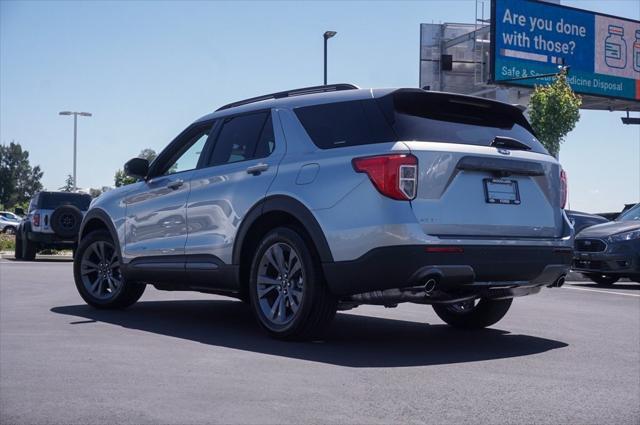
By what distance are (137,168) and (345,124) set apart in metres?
2.77

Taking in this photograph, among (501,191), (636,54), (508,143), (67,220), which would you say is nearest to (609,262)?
(508,143)

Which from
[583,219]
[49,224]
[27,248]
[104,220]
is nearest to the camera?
[104,220]

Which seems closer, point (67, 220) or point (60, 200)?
point (67, 220)

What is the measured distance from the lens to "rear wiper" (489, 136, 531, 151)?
6.44 m

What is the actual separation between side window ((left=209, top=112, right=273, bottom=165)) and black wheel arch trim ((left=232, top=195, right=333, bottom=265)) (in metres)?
0.62

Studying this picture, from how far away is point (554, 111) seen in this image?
3878 cm

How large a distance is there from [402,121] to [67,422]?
10.4ft

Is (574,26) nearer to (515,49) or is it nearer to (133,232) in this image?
(515,49)

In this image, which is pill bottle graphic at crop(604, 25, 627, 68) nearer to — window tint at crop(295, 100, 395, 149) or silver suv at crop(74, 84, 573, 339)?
silver suv at crop(74, 84, 573, 339)

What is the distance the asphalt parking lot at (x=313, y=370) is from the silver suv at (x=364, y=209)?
1.41 feet

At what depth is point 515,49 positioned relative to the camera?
136 feet

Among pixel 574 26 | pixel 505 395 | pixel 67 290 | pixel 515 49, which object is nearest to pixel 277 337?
pixel 505 395

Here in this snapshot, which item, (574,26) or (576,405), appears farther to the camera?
(574,26)

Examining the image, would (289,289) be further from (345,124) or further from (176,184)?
(176,184)
